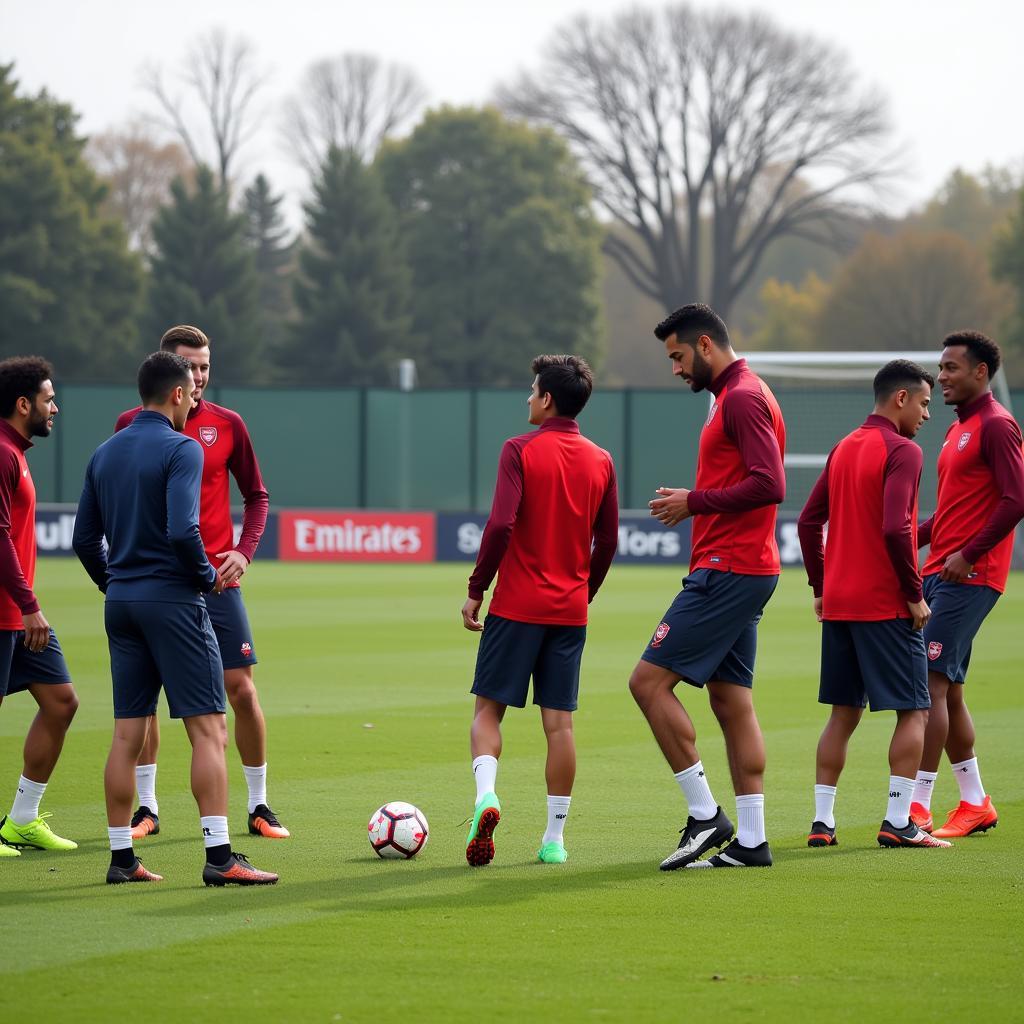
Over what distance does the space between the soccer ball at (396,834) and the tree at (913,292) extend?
6130 cm

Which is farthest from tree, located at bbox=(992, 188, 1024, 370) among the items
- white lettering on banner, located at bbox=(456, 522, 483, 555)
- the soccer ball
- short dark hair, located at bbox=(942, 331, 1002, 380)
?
the soccer ball

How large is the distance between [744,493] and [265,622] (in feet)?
44.3

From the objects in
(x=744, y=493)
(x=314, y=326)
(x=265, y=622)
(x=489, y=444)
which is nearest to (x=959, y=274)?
(x=314, y=326)

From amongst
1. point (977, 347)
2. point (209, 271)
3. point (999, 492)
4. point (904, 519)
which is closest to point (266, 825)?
point (904, 519)

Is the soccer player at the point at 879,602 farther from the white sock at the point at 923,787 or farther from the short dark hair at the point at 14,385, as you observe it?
the short dark hair at the point at 14,385

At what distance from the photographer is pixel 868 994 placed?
5285 mm

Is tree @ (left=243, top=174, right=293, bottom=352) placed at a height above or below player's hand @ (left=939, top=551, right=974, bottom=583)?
above

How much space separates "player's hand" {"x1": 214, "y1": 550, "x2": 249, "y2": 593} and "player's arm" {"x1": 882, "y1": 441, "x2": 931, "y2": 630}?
9.18 ft

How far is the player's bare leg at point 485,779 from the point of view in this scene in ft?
23.3

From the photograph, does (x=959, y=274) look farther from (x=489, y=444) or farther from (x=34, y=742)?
(x=34, y=742)

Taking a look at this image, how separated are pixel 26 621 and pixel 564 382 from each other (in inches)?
99.4

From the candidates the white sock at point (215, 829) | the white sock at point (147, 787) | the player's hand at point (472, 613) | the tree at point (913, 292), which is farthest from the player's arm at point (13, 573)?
the tree at point (913, 292)

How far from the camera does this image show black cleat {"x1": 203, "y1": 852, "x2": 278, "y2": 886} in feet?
22.2

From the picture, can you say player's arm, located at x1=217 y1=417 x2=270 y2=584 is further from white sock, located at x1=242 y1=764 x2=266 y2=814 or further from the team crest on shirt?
the team crest on shirt
